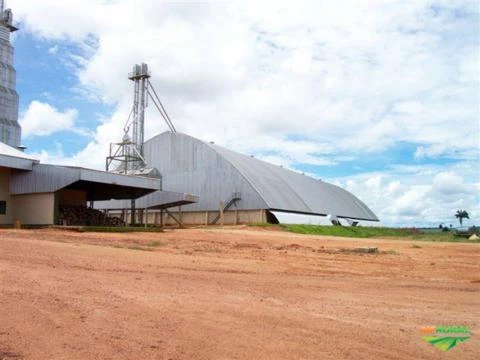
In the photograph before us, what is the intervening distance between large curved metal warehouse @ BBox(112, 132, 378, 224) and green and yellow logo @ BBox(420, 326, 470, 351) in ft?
147

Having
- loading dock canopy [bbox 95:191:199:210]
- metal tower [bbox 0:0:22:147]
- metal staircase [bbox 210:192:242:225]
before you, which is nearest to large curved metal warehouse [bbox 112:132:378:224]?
metal staircase [bbox 210:192:242:225]

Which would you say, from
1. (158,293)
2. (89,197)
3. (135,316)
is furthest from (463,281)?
(89,197)

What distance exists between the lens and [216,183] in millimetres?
57094

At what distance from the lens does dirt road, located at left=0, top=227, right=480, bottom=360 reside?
7.20 meters

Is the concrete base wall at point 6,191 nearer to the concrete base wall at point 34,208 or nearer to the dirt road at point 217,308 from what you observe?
the concrete base wall at point 34,208

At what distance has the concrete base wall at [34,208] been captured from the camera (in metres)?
37.2

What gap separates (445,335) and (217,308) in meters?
3.76

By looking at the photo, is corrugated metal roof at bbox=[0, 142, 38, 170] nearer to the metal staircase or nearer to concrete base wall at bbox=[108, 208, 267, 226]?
concrete base wall at bbox=[108, 208, 267, 226]

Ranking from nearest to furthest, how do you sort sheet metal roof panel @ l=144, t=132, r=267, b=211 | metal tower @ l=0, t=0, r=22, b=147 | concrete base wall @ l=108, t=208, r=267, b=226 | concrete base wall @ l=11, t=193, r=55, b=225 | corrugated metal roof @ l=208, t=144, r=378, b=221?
concrete base wall @ l=11, t=193, r=55, b=225
concrete base wall @ l=108, t=208, r=267, b=226
sheet metal roof panel @ l=144, t=132, r=267, b=211
corrugated metal roof @ l=208, t=144, r=378, b=221
metal tower @ l=0, t=0, r=22, b=147

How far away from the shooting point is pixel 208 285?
12.3 m

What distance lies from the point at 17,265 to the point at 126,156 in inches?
1802

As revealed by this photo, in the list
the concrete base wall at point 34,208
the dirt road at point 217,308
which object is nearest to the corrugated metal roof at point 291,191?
the concrete base wall at point 34,208

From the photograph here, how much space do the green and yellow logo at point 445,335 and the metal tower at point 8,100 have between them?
7346 centimetres

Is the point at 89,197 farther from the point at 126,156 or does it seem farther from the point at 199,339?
the point at 199,339
